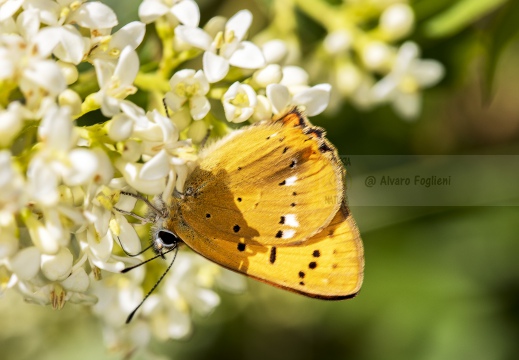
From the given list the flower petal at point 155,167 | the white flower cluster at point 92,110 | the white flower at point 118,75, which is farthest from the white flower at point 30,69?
the flower petal at point 155,167

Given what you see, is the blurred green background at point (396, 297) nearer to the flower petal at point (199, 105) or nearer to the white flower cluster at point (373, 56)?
the white flower cluster at point (373, 56)

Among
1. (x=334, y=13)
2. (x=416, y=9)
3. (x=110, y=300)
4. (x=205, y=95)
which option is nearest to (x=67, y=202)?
(x=205, y=95)

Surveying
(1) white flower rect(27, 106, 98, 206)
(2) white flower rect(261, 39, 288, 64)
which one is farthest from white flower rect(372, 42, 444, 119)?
(1) white flower rect(27, 106, 98, 206)

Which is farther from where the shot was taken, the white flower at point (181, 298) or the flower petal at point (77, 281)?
the white flower at point (181, 298)

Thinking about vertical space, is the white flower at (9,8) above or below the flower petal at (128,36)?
above

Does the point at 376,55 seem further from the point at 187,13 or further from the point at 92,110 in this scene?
the point at 92,110

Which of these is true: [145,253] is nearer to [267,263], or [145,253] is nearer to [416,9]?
[267,263]
